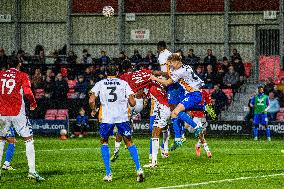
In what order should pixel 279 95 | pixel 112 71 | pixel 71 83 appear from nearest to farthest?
pixel 112 71, pixel 279 95, pixel 71 83

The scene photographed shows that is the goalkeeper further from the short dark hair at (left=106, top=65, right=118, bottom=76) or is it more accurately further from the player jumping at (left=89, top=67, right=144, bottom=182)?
the short dark hair at (left=106, top=65, right=118, bottom=76)

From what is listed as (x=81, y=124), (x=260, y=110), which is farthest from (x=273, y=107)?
(x=81, y=124)

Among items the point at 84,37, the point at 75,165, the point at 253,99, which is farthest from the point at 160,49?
the point at 84,37

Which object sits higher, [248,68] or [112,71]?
[112,71]

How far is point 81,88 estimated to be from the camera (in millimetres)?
39625

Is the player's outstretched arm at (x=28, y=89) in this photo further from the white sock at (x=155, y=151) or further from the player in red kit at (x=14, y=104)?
the white sock at (x=155, y=151)

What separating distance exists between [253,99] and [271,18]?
35.1ft

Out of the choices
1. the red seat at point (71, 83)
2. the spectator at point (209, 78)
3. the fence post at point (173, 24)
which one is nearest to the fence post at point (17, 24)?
the red seat at point (71, 83)

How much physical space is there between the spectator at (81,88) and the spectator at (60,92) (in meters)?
0.63

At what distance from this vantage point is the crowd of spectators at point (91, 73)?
128 ft

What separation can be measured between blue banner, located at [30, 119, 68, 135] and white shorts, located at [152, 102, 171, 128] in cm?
1645

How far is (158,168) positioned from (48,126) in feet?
61.3

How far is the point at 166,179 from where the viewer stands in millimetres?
16844

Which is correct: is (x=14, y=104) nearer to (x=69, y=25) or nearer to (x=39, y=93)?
(x=39, y=93)
